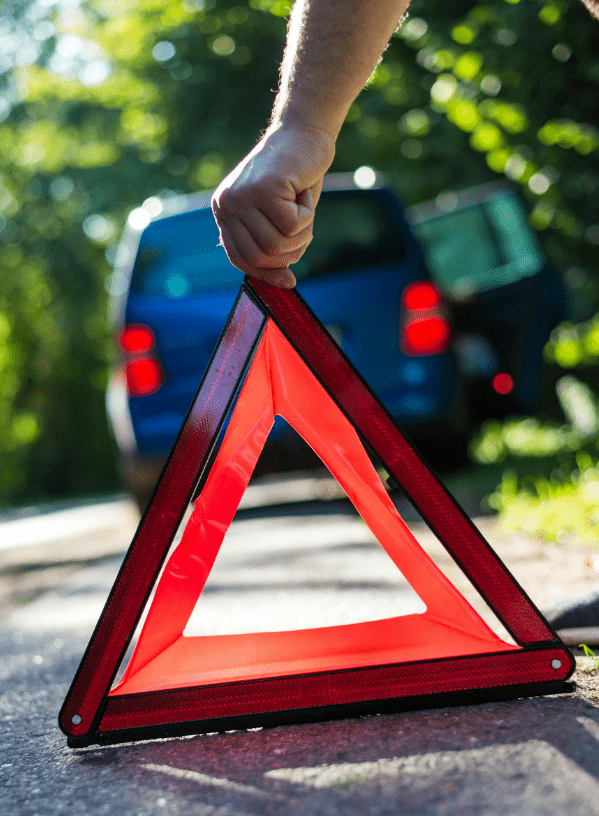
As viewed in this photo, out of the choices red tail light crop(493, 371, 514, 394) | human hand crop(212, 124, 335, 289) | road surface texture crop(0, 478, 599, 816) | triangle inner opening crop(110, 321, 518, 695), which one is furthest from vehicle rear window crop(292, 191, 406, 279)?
human hand crop(212, 124, 335, 289)

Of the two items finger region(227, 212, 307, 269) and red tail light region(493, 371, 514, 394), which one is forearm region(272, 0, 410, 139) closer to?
finger region(227, 212, 307, 269)

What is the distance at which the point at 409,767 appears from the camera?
145cm

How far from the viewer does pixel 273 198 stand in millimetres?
1628

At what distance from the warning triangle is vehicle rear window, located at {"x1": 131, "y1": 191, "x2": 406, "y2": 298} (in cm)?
341

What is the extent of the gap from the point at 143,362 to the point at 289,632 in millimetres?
3497

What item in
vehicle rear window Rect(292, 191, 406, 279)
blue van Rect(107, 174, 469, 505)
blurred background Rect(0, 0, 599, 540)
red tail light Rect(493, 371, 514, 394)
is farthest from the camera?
red tail light Rect(493, 371, 514, 394)

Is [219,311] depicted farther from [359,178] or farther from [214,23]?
[214,23]

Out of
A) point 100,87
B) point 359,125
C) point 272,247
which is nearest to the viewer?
point 272,247

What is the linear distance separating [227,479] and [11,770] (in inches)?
26.6

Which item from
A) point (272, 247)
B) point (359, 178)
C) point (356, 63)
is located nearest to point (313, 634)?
point (272, 247)

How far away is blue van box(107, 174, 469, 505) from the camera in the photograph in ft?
17.0

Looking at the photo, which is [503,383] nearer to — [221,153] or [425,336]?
[425,336]

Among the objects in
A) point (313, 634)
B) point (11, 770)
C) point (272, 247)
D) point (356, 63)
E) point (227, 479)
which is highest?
point (356, 63)

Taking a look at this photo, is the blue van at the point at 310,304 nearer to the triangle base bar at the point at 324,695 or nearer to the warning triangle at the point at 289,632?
the warning triangle at the point at 289,632
